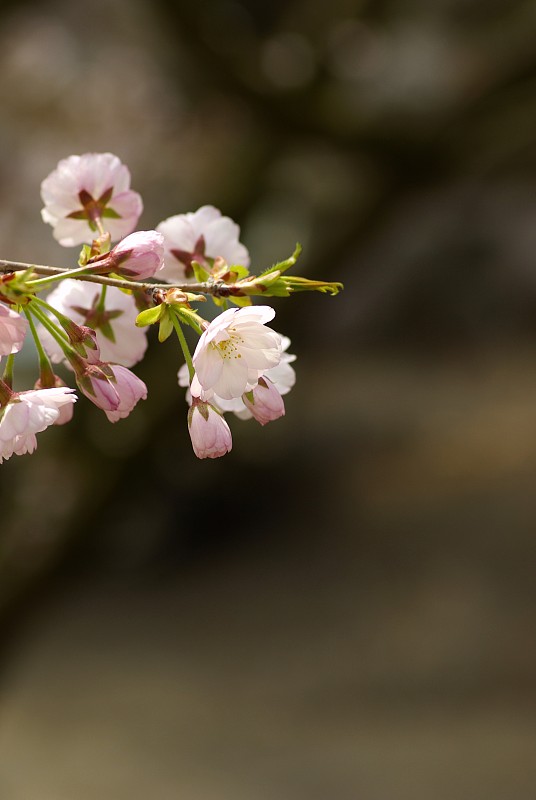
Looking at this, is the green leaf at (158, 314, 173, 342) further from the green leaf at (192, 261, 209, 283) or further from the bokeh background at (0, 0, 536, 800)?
the bokeh background at (0, 0, 536, 800)

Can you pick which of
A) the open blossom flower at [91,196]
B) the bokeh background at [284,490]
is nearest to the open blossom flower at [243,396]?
A: the open blossom flower at [91,196]

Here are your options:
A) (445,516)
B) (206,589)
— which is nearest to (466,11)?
(445,516)

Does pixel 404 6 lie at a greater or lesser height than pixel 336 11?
greater

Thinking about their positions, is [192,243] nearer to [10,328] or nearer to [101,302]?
[101,302]

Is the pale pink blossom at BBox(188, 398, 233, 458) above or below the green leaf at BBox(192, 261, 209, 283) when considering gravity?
below

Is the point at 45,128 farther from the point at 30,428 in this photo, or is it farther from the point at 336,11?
the point at 30,428

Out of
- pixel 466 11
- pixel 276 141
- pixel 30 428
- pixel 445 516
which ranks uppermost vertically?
pixel 466 11

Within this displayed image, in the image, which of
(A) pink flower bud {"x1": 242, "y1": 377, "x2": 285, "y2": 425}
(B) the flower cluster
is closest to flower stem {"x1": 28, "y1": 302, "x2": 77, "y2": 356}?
(B) the flower cluster
